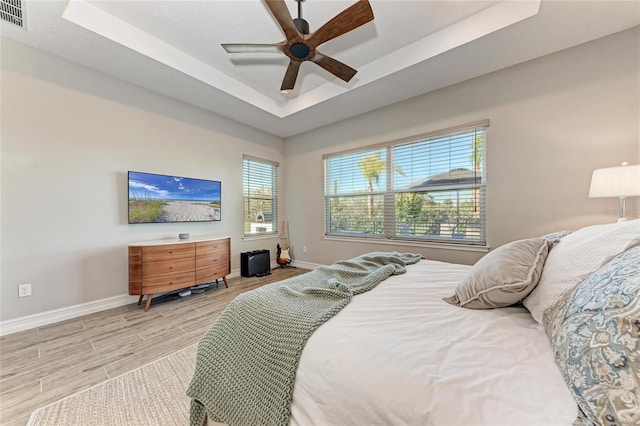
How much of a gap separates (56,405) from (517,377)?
7.59ft

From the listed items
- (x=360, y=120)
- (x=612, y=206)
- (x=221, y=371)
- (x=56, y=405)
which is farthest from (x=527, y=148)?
(x=56, y=405)

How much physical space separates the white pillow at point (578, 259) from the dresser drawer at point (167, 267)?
3.19 m

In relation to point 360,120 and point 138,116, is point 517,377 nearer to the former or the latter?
point 360,120

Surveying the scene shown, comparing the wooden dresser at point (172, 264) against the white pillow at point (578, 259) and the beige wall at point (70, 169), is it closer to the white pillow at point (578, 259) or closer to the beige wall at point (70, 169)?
the beige wall at point (70, 169)

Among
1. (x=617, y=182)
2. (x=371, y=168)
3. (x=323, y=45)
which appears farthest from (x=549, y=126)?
(x=323, y=45)

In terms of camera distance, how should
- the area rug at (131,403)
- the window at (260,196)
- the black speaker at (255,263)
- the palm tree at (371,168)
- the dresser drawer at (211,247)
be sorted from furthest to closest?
the window at (260,196) < the black speaker at (255,263) < the palm tree at (371,168) < the dresser drawer at (211,247) < the area rug at (131,403)

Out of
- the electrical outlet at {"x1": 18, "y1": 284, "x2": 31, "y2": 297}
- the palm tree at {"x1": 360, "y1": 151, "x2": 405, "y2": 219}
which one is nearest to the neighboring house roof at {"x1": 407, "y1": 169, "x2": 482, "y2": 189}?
the palm tree at {"x1": 360, "y1": 151, "x2": 405, "y2": 219}

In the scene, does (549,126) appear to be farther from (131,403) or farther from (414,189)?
(131,403)

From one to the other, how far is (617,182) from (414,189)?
5.86ft

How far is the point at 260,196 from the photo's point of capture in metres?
4.49

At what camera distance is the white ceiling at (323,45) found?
2.03 meters

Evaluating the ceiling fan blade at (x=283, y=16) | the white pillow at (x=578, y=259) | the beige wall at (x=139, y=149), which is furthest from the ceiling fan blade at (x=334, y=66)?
Result: the white pillow at (x=578, y=259)

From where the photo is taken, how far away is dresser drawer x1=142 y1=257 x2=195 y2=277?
263cm

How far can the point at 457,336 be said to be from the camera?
2.85ft
